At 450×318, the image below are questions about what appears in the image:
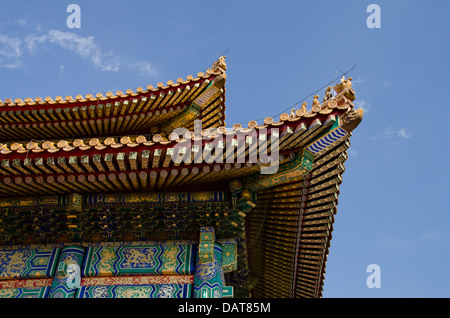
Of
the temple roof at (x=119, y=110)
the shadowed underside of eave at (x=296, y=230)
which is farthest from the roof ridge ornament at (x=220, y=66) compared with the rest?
the shadowed underside of eave at (x=296, y=230)

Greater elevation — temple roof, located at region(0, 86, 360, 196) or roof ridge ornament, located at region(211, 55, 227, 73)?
roof ridge ornament, located at region(211, 55, 227, 73)

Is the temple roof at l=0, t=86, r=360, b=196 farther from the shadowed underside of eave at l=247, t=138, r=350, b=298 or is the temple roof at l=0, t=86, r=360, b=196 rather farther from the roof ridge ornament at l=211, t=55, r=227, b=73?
the roof ridge ornament at l=211, t=55, r=227, b=73

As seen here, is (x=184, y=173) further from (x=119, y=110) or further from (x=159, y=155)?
(x=119, y=110)

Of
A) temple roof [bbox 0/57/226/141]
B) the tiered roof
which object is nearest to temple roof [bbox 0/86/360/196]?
the tiered roof

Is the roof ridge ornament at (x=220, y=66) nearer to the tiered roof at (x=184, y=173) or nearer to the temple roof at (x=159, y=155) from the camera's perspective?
the tiered roof at (x=184, y=173)

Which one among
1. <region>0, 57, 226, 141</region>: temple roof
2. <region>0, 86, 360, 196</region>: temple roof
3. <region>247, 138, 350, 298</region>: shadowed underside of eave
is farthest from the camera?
<region>0, 57, 226, 141</region>: temple roof

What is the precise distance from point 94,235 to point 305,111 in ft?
15.9

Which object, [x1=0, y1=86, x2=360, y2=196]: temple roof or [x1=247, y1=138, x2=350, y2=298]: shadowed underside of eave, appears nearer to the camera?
[x1=0, y1=86, x2=360, y2=196]: temple roof

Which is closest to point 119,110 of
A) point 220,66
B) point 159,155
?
point 220,66

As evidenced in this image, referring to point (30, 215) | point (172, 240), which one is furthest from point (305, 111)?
point (30, 215)

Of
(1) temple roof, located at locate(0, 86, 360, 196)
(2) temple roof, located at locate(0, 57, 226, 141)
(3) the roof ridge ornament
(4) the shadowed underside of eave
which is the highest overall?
(3) the roof ridge ornament

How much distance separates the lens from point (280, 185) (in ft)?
27.6

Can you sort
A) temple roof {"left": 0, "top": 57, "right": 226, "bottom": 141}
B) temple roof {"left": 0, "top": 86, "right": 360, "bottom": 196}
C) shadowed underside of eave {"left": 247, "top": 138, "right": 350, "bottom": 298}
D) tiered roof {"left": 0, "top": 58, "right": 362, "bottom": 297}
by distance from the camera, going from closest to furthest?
temple roof {"left": 0, "top": 86, "right": 360, "bottom": 196} < tiered roof {"left": 0, "top": 58, "right": 362, "bottom": 297} < shadowed underside of eave {"left": 247, "top": 138, "right": 350, "bottom": 298} < temple roof {"left": 0, "top": 57, "right": 226, "bottom": 141}

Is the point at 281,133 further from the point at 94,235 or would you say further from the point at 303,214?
the point at 94,235
